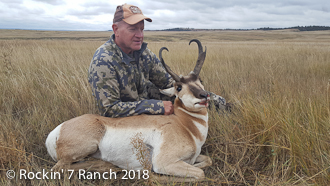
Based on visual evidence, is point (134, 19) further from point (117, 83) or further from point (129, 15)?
point (117, 83)

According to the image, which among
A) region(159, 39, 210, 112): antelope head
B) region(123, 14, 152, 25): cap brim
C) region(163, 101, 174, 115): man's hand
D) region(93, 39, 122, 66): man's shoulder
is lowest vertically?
region(163, 101, 174, 115): man's hand

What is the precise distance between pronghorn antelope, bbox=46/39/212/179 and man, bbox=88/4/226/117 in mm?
214

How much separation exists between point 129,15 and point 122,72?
3.09 ft

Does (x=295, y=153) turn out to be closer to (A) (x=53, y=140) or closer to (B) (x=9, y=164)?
(A) (x=53, y=140)

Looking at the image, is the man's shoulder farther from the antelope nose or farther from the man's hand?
the antelope nose

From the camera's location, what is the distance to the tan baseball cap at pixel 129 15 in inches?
135

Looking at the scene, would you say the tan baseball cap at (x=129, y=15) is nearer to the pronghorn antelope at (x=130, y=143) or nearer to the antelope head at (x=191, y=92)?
the antelope head at (x=191, y=92)

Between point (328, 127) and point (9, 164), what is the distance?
4138 millimetres

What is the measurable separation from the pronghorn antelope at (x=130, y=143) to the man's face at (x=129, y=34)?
1.34 m

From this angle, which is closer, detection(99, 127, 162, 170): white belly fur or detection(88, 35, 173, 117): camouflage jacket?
detection(99, 127, 162, 170): white belly fur

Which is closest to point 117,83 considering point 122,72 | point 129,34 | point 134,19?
point 122,72

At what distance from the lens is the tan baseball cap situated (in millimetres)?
3418

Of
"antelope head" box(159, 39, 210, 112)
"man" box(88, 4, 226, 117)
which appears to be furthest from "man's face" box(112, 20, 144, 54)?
"antelope head" box(159, 39, 210, 112)

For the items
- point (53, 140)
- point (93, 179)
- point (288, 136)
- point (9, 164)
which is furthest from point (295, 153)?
point (9, 164)
